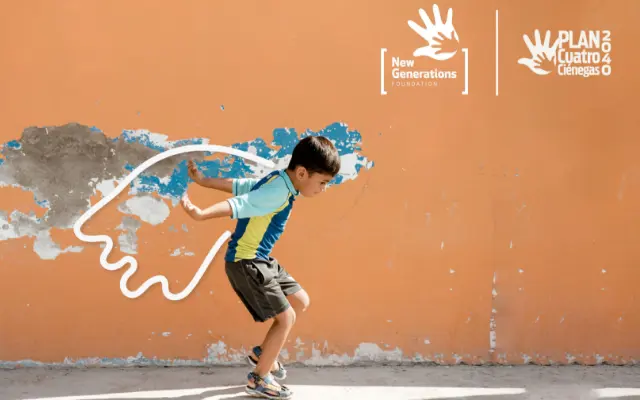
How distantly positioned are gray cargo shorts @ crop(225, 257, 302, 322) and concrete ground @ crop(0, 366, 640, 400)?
50 cm

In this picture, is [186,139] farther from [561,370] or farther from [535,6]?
[561,370]

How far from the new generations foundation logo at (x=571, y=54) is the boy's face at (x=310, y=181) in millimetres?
1490

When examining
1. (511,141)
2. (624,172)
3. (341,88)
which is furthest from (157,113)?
(624,172)

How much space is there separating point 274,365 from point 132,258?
103cm

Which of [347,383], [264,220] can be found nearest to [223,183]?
[264,220]

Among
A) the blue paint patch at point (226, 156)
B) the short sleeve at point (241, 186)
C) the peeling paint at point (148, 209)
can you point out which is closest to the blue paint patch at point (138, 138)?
the blue paint patch at point (226, 156)

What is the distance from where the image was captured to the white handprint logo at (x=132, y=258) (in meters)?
4.14

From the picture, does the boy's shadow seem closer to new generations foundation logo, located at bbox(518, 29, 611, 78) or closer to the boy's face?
the boy's face

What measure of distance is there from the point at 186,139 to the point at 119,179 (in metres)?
0.45

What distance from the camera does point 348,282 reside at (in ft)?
13.9

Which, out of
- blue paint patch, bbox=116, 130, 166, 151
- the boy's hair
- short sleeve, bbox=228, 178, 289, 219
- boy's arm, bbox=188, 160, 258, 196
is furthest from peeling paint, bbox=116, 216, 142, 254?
the boy's hair

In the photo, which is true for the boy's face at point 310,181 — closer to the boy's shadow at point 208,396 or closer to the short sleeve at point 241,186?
the short sleeve at point 241,186

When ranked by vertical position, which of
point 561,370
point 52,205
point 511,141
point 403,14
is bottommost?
point 561,370

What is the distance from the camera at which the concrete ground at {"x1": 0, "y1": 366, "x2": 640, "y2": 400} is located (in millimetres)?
3770
